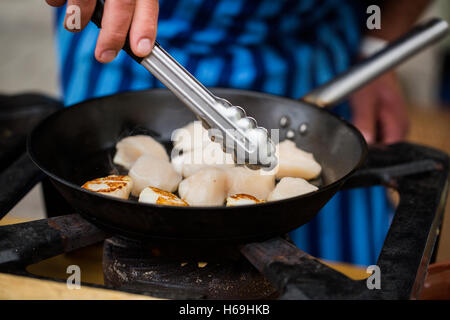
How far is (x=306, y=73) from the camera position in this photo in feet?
5.19

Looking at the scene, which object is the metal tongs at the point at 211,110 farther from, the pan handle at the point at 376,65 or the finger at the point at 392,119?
the finger at the point at 392,119

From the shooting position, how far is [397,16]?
72.5 inches

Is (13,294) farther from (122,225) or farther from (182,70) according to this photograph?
(182,70)

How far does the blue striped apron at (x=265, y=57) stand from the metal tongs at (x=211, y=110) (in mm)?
676

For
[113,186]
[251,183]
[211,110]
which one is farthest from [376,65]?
[113,186]

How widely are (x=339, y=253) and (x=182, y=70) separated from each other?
1.18 m

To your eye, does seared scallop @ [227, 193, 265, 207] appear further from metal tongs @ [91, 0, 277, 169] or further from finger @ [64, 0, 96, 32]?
finger @ [64, 0, 96, 32]

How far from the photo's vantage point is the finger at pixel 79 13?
0.77 metres

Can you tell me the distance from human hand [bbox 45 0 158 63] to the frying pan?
23 cm

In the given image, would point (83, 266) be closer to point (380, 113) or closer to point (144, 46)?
point (144, 46)

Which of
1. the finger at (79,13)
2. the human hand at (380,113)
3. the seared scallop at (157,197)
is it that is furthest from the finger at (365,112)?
the finger at (79,13)

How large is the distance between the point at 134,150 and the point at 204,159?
0.53 feet

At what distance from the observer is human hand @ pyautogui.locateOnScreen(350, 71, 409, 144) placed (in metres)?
1.66
